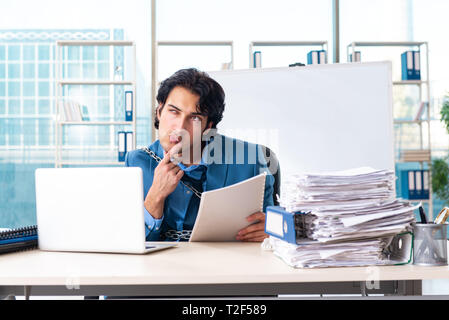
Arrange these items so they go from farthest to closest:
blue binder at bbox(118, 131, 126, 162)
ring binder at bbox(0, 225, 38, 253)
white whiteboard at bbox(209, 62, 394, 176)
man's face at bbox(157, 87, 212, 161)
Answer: blue binder at bbox(118, 131, 126, 162)
white whiteboard at bbox(209, 62, 394, 176)
man's face at bbox(157, 87, 212, 161)
ring binder at bbox(0, 225, 38, 253)

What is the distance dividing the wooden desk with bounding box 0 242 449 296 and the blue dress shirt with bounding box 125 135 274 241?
503mm

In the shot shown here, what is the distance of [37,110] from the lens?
4.57 metres

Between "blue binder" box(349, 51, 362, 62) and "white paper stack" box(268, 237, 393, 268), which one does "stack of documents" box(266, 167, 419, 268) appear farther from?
"blue binder" box(349, 51, 362, 62)

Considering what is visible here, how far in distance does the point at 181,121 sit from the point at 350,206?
1.11 metres

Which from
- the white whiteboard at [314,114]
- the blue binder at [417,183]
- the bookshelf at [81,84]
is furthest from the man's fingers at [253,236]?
the blue binder at [417,183]

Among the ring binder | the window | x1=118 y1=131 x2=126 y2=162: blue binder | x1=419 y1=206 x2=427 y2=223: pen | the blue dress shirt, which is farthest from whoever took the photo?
the window

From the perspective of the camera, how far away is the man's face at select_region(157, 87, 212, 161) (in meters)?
1.97

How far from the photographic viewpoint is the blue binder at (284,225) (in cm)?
101

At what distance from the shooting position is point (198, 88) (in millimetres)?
2023

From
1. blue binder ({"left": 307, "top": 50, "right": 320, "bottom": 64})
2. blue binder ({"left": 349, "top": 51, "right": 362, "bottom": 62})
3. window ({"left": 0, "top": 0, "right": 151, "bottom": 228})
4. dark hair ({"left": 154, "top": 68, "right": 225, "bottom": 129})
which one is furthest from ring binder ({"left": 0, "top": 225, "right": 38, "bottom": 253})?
blue binder ({"left": 349, "top": 51, "right": 362, "bottom": 62})

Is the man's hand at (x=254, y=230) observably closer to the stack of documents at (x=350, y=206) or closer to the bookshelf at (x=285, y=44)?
the stack of documents at (x=350, y=206)

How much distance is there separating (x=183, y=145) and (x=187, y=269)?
1004mm
